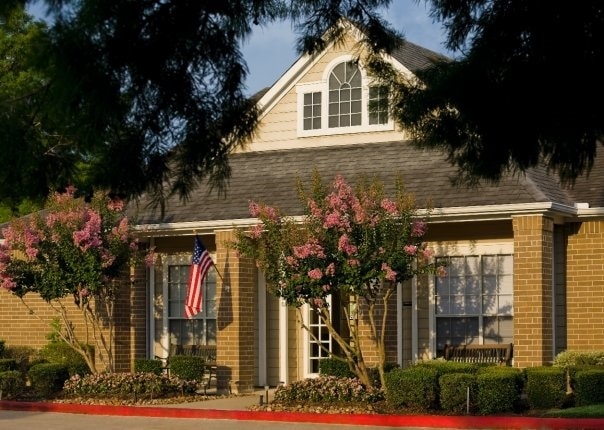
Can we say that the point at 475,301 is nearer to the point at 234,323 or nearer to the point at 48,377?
the point at 234,323

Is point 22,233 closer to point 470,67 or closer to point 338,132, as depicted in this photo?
point 338,132

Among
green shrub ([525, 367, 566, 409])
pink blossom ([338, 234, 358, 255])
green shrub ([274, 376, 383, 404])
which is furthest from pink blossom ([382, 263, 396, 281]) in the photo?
green shrub ([525, 367, 566, 409])

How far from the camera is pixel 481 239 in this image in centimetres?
2242

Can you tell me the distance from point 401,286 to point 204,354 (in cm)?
473

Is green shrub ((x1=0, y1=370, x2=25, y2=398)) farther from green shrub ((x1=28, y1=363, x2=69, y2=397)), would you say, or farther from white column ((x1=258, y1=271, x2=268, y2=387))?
white column ((x1=258, y1=271, x2=268, y2=387))

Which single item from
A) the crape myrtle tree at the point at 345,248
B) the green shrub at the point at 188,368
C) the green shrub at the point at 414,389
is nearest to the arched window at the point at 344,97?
the crape myrtle tree at the point at 345,248

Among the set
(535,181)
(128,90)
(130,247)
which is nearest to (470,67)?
(128,90)

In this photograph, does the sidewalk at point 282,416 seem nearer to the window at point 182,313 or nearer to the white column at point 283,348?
the white column at point 283,348

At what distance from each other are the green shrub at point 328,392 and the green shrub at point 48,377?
216 inches

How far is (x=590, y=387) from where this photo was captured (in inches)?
730

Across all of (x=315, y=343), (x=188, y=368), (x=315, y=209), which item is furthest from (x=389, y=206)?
(x=188, y=368)

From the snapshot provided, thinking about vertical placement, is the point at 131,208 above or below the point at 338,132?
below

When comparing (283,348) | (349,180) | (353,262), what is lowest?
Answer: (283,348)

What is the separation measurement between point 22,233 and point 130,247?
6.65 feet
